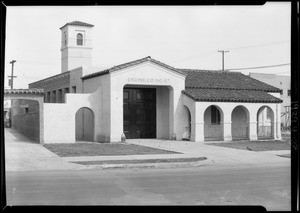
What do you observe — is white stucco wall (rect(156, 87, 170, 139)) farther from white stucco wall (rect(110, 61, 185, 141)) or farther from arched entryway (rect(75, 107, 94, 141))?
arched entryway (rect(75, 107, 94, 141))

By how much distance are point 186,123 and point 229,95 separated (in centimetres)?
315

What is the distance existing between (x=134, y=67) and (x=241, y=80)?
9.20m

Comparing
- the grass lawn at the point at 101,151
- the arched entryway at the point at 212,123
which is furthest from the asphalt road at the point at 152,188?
the arched entryway at the point at 212,123

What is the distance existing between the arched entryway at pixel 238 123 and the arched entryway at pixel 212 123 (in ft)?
3.43

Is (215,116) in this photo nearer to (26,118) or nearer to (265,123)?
(265,123)

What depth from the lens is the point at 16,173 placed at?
11461 mm

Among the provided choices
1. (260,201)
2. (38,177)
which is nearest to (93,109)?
(38,177)

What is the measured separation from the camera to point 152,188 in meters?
8.18

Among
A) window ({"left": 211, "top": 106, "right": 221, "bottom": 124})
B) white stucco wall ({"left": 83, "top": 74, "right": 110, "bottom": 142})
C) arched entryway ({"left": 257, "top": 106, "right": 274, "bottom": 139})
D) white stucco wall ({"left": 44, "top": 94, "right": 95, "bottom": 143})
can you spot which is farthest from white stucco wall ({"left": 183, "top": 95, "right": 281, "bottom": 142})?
white stucco wall ({"left": 44, "top": 94, "right": 95, "bottom": 143})

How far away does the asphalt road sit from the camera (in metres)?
6.75

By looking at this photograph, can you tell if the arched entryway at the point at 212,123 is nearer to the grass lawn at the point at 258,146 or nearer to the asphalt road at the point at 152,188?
the grass lawn at the point at 258,146

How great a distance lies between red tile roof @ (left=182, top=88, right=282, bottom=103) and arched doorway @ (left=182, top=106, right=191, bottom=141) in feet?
3.88
